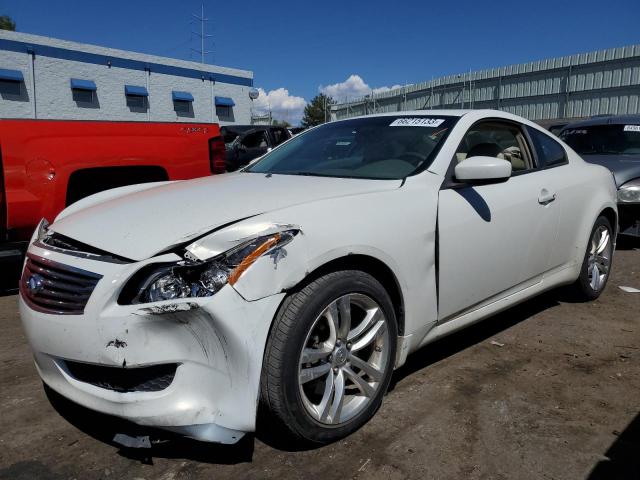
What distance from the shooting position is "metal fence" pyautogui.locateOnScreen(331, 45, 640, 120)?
17.8 m

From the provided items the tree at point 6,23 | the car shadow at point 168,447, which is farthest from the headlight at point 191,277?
the tree at point 6,23

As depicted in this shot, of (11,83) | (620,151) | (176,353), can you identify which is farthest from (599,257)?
(11,83)

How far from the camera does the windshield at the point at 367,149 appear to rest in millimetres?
3105

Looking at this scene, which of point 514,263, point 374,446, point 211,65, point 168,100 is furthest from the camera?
point 211,65

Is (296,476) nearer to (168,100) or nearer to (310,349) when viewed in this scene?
(310,349)

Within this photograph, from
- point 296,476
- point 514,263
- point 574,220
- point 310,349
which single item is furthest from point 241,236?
point 574,220

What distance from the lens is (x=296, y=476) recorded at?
2.21 meters

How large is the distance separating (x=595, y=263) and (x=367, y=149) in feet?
7.83

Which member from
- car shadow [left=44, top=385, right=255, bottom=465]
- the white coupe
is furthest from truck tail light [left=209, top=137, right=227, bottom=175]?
car shadow [left=44, top=385, right=255, bottom=465]

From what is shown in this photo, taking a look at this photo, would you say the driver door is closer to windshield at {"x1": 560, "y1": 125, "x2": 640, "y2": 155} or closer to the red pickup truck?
the red pickup truck

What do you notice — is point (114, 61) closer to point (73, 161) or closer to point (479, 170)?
point (73, 161)

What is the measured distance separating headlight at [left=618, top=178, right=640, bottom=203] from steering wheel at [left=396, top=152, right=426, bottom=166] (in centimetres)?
424

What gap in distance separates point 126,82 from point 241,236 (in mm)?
24614

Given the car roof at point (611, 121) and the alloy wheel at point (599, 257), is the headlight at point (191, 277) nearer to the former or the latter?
the alloy wheel at point (599, 257)
